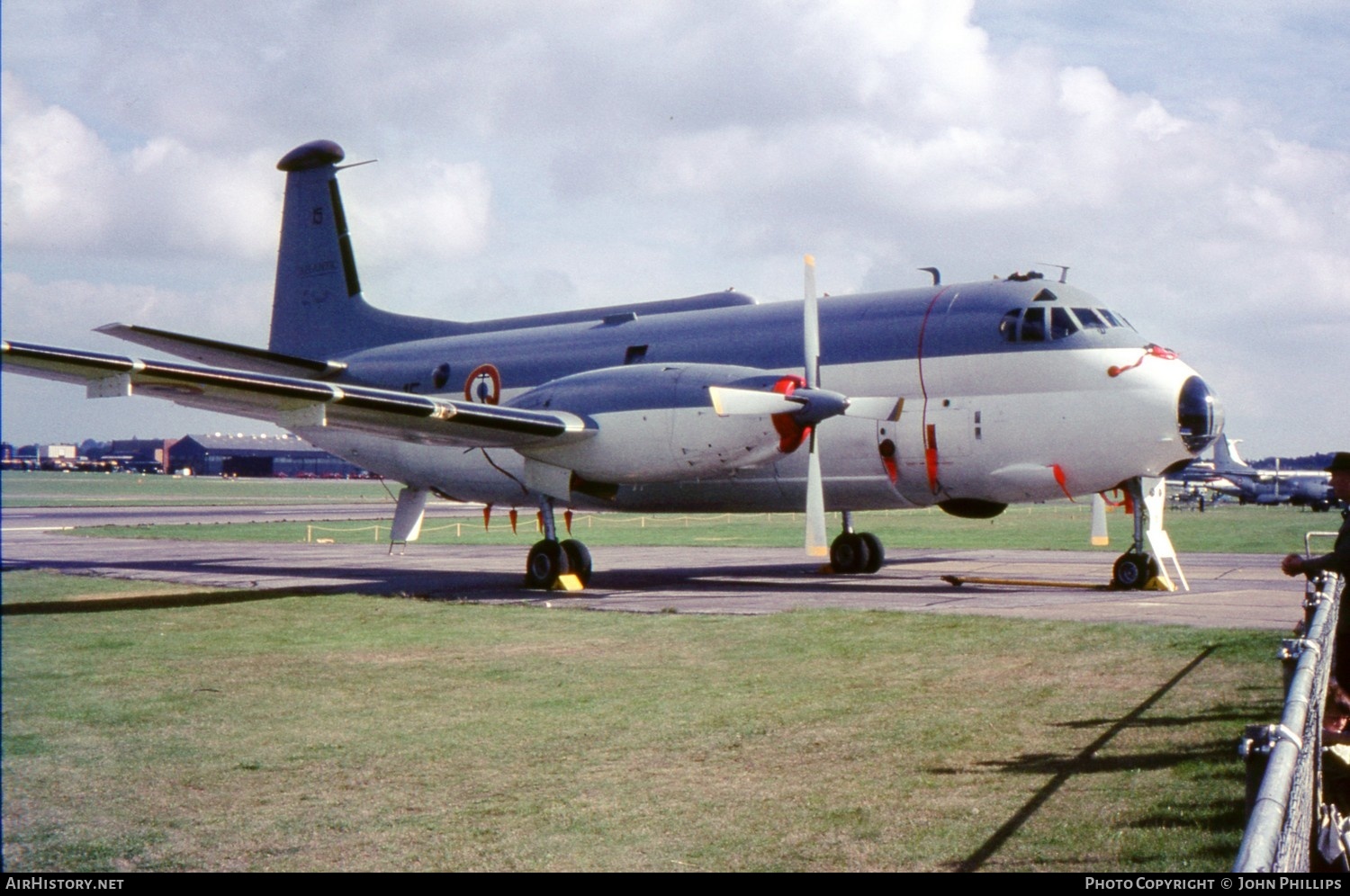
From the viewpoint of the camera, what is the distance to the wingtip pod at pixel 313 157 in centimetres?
2808

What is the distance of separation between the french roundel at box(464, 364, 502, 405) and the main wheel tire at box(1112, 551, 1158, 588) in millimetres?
12535

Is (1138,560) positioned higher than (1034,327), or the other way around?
(1034,327)

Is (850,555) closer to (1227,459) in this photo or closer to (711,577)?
(711,577)

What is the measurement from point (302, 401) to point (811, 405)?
25.9 ft

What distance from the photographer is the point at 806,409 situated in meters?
18.5

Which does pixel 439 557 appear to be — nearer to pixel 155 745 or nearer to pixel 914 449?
pixel 914 449

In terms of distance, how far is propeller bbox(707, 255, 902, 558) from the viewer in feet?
60.5

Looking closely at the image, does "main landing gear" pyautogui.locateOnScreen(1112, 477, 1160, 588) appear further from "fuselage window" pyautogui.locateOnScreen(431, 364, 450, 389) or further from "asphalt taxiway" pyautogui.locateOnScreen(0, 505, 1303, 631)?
"fuselage window" pyautogui.locateOnScreen(431, 364, 450, 389)

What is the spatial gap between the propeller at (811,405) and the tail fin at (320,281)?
36.3 ft

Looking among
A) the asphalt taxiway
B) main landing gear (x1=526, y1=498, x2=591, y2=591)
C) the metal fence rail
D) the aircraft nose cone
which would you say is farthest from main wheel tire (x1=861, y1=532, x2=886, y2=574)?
the metal fence rail

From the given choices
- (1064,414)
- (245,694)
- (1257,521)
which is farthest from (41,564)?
(1257,521)

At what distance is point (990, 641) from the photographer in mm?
12945

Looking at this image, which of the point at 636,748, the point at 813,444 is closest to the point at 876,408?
the point at 813,444

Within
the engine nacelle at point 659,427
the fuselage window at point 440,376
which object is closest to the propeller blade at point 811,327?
the engine nacelle at point 659,427
